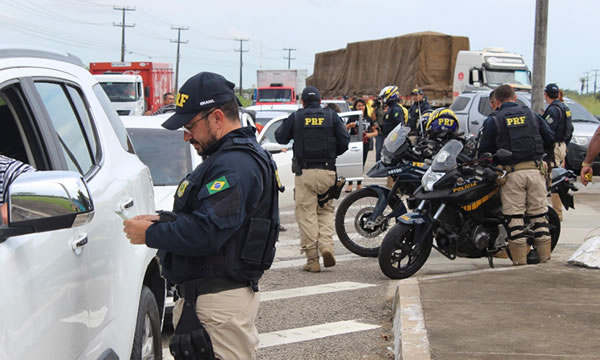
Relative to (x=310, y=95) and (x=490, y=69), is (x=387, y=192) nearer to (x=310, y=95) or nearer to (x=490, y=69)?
(x=310, y=95)

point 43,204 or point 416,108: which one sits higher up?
point 416,108

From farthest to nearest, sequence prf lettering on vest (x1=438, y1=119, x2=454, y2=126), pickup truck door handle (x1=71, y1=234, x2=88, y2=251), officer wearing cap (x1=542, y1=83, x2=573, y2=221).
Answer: officer wearing cap (x1=542, y1=83, x2=573, y2=221) → prf lettering on vest (x1=438, y1=119, x2=454, y2=126) → pickup truck door handle (x1=71, y1=234, x2=88, y2=251)

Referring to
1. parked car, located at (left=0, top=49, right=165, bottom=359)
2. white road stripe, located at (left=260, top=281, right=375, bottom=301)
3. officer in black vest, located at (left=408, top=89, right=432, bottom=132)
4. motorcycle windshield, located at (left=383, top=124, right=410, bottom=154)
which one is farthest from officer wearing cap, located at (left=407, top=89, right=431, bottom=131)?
parked car, located at (left=0, top=49, right=165, bottom=359)

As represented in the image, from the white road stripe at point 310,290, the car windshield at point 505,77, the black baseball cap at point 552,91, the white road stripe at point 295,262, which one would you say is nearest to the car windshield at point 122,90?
the car windshield at point 505,77

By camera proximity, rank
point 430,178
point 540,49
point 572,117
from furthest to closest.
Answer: point 572,117 → point 540,49 → point 430,178

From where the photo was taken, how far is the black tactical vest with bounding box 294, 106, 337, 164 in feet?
29.3

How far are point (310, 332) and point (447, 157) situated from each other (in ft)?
8.47

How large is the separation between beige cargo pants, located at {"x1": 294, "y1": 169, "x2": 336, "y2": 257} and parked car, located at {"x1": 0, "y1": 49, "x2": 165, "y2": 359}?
14.3 ft

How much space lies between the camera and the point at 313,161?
904 cm

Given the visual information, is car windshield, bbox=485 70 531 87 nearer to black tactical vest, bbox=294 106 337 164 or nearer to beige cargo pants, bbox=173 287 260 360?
black tactical vest, bbox=294 106 337 164

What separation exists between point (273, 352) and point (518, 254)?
132 inches

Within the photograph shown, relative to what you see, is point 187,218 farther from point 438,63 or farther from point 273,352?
point 438,63

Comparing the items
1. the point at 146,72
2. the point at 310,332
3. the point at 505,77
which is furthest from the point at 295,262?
the point at 146,72

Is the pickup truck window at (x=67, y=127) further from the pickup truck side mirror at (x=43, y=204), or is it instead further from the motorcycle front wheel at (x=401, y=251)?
the motorcycle front wheel at (x=401, y=251)
